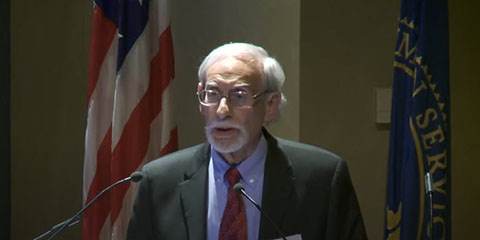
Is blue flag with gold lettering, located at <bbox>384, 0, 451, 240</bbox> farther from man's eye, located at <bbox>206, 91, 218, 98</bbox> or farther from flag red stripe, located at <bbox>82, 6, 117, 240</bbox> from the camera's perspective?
flag red stripe, located at <bbox>82, 6, 117, 240</bbox>

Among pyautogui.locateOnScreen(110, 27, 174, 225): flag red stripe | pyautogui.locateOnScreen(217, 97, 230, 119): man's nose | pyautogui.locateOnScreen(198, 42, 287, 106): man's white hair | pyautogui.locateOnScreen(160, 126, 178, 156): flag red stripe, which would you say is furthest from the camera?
pyautogui.locateOnScreen(160, 126, 178, 156): flag red stripe

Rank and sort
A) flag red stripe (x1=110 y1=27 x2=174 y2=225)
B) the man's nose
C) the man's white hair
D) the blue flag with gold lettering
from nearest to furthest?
1. the man's nose
2. the man's white hair
3. the blue flag with gold lettering
4. flag red stripe (x1=110 y1=27 x2=174 y2=225)

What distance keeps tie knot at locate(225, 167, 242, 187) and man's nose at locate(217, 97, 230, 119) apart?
22 cm

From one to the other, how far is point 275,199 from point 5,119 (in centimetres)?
259

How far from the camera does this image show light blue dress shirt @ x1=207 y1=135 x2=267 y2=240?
2.28 m

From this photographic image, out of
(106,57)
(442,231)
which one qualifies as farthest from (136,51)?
(442,231)

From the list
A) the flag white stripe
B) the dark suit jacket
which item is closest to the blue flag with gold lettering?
the dark suit jacket

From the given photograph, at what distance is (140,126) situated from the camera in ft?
11.3

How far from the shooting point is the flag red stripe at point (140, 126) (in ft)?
11.2

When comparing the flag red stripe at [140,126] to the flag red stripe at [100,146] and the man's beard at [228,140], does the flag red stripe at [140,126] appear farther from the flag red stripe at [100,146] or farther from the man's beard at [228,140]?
the man's beard at [228,140]

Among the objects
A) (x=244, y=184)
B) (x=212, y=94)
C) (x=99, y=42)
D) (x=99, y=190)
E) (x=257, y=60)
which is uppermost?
(x=99, y=42)

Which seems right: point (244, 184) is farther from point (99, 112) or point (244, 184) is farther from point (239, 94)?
point (99, 112)

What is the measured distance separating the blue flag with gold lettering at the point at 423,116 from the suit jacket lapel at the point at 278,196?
→ 931 mm

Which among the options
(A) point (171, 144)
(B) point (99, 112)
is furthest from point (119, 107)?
(A) point (171, 144)
